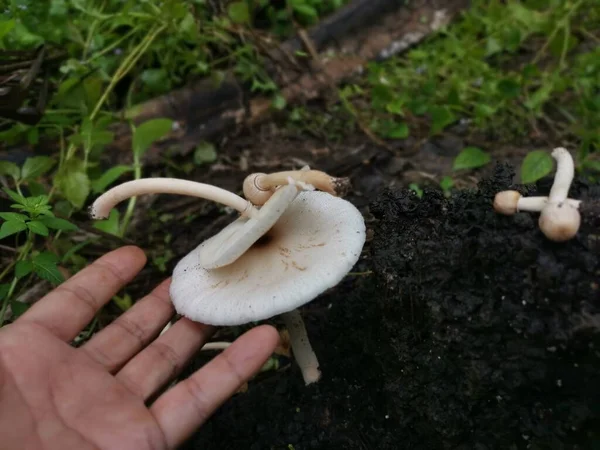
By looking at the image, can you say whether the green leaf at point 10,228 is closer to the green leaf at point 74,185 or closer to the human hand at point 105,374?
the human hand at point 105,374

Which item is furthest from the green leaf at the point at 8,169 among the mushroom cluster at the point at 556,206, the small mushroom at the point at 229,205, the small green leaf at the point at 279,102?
the mushroom cluster at the point at 556,206

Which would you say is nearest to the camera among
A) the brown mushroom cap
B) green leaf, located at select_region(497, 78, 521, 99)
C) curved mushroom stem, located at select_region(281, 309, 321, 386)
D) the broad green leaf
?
the brown mushroom cap

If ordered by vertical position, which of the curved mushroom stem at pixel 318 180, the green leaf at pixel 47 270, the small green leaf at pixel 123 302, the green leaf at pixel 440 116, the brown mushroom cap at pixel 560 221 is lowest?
the green leaf at pixel 440 116

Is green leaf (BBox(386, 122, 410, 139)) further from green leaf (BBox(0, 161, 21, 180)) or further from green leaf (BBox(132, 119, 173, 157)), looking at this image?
green leaf (BBox(0, 161, 21, 180))

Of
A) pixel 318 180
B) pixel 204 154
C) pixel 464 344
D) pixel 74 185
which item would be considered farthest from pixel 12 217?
pixel 464 344

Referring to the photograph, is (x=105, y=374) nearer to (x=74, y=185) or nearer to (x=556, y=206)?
(x=74, y=185)

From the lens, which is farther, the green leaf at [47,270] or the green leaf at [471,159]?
the green leaf at [471,159]

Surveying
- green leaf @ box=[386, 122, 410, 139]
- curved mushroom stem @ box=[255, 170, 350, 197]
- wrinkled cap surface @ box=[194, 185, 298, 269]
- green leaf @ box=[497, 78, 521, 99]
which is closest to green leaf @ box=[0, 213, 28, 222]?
wrinkled cap surface @ box=[194, 185, 298, 269]

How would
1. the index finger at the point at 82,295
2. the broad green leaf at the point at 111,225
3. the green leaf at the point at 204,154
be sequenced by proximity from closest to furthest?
the index finger at the point at 82,295 < the broad green leaf at the point at 111,225 < the green leaf at the point at 204,154

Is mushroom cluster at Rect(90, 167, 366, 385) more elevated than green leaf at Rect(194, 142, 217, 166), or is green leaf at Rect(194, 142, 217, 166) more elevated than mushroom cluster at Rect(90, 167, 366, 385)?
mushroom cluster at Rect(90, 167, 366, 385)

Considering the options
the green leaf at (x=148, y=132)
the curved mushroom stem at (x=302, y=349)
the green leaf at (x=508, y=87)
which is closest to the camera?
the curved mushroom stem at (x=302, y=349)
